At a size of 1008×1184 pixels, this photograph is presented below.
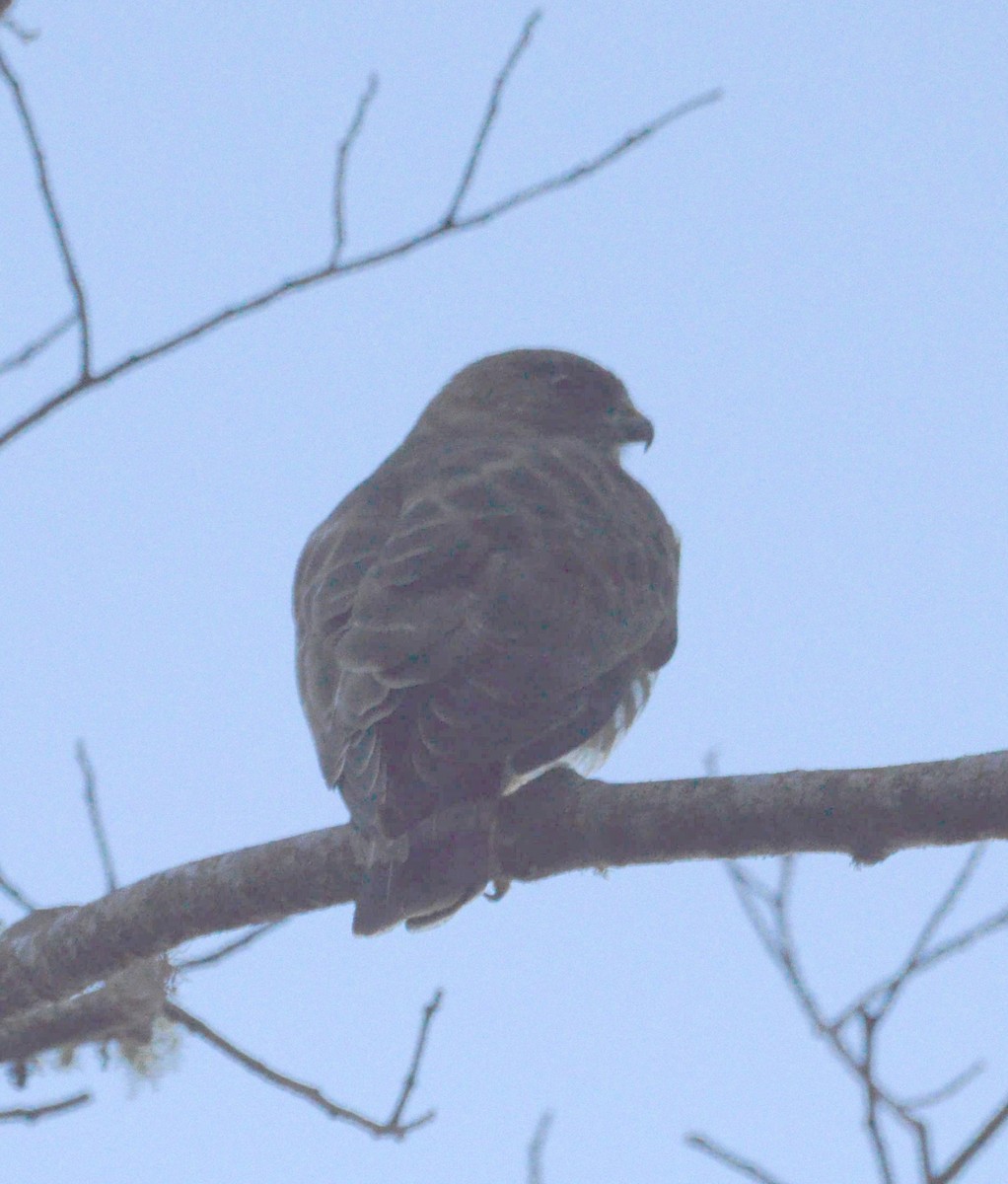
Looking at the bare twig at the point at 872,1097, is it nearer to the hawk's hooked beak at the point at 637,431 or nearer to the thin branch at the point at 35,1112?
the thin branch at the point at 35,1112

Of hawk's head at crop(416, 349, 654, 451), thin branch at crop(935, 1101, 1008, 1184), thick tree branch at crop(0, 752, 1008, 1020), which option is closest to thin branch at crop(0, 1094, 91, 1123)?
thick tree branch at crop(0, 752, 1008, 1020)

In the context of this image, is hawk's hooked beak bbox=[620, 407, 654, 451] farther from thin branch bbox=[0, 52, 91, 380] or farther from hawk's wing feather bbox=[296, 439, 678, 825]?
thin branch bbox=[0, 52, 91, 380]

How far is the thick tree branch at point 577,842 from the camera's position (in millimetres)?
3148

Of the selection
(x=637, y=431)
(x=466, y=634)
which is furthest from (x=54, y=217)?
(x=637, y=431)

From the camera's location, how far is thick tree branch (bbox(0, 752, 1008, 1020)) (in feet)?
10.3

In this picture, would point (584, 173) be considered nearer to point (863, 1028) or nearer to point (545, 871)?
point (545, 871)

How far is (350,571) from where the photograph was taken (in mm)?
4852

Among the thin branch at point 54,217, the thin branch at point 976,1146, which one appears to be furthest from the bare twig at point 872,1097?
the thin branch at point 54,217

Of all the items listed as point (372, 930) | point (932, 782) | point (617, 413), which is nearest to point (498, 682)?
point (372, 930)

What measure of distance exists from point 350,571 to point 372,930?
132 cm

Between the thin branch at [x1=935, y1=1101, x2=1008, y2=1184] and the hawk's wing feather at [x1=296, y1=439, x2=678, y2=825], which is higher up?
the hawk's wing feather at [x1=296, y1=439, x2=678, y2=825]

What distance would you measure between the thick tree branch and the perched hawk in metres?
0.11

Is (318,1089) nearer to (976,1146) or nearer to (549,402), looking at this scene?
(976,1146)

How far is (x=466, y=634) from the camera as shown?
427 cm
